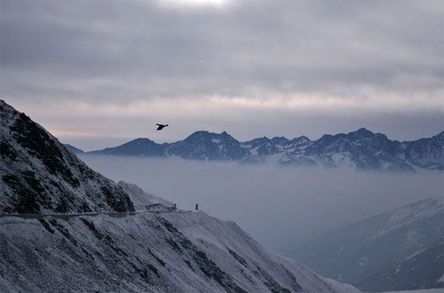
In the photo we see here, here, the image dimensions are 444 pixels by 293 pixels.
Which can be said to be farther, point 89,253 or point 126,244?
point 126,244

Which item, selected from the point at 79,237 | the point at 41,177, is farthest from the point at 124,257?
the point at 41,177

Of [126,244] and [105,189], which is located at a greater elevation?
[105,189]

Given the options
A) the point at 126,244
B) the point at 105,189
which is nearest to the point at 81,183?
the point at 105,189

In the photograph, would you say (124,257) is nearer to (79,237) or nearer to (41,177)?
(79,237)

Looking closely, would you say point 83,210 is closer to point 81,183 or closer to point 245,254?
point 81,183

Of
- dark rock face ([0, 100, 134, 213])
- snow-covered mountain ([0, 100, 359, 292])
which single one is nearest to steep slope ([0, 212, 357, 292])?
snow-covered mountain ([0, 100, 359, 292])

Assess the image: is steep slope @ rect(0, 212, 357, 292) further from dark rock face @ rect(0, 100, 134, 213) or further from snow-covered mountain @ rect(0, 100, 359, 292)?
dark rock face @ rect(0, 100, 134, 213)

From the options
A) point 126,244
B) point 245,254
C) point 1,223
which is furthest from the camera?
point 245,254
